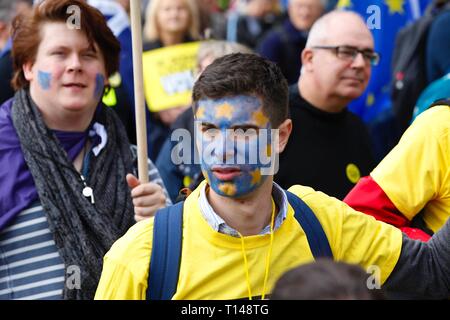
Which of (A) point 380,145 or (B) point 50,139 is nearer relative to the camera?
(B) point 50,139

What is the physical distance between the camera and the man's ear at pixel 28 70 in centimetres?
447

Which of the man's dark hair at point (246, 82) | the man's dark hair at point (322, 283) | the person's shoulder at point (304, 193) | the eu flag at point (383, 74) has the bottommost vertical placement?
the eu flag at point (383, 74)

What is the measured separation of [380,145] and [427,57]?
712 millimetres

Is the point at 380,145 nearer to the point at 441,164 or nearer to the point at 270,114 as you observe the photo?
the point at 441,164

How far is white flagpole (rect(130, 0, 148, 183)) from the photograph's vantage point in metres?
3.77

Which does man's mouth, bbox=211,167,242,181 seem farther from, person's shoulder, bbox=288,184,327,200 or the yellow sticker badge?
the yellow sticker badge

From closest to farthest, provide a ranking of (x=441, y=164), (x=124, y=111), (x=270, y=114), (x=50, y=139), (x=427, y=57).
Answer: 1. (x=270, y=114)
2. (x=441, y=164)
3. (x=50, y=139)
4. (x=124, y=111)
5. (x=427, y=57)

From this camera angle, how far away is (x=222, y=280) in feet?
10.4

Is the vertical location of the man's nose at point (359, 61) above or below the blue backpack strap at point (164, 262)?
above

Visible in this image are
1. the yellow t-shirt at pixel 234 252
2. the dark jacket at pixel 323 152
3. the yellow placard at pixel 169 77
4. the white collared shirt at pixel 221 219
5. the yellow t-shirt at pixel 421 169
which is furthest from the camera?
the yellow placard at pixel 169 77

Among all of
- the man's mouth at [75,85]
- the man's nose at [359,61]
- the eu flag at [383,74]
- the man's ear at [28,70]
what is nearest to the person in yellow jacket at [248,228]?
the man's mouth at [75,85]

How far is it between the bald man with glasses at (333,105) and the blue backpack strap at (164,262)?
1986 millimetres

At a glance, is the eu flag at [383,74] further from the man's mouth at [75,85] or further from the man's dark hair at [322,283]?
the man's dark hair at [322,283]
